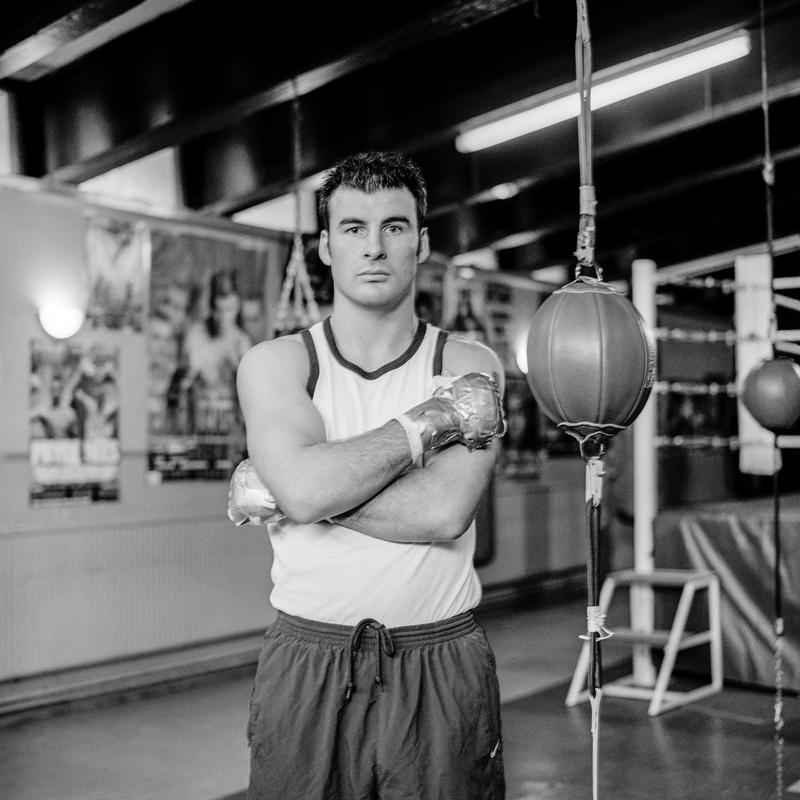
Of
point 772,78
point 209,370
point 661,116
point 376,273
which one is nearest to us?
point 376,273

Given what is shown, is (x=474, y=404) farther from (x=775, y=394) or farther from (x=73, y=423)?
(x=73, y=423)

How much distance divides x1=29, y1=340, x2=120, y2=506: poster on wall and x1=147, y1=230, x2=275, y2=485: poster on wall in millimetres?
290

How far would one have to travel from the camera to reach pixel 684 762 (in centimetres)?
442

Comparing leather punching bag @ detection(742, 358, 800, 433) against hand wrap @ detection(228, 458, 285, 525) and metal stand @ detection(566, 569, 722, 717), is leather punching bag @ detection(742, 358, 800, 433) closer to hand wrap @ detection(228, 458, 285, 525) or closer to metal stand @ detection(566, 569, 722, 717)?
metal stand @ detection(566, 569, 722, 717)

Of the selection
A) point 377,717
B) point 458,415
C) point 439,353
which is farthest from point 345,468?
point 377,717

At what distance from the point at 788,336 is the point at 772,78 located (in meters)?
1.39

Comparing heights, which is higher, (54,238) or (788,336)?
(54,238)

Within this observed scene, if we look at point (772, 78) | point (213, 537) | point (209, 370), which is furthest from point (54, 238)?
point (772, 78)

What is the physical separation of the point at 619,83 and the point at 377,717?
432cm

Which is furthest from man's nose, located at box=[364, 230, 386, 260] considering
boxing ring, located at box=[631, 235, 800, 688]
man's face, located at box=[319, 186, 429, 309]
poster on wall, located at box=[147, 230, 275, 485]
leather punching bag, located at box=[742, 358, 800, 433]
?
poster on wall, located at box=[147, 230, 275, 485]

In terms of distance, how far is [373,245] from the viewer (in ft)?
5.82

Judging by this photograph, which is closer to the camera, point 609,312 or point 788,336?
point 609,312

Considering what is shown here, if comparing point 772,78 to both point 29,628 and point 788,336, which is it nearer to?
point 788,336

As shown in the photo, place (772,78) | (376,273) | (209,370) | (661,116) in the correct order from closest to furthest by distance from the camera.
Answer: (376,273) < (772,78) < (661,116) < (209,370)
